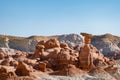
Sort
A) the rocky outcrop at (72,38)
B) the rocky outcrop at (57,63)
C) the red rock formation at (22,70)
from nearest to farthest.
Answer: the red rock formation at (22,70)
the rocky outcrop at (57,63)
the rocky outcrop at (72,38)

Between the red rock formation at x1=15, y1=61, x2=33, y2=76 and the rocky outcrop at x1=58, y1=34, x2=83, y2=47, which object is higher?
the rocky outcrop at x1=58, y1=34, x2=83, y2=47

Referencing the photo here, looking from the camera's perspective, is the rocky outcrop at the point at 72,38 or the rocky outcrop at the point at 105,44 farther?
the rocky outcrop at the point at 72,38

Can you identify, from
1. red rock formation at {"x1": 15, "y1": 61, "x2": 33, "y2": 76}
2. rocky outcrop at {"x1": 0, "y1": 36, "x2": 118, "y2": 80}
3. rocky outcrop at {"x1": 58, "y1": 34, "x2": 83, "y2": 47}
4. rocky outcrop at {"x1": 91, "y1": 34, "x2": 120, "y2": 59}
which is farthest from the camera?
rocky outcrop at {"x1": 58, "y1": 34, "x2": 83, "y2": 47}

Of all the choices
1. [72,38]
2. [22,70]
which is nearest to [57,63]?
[22,70]

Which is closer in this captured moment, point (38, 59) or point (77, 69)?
point (77, 69)

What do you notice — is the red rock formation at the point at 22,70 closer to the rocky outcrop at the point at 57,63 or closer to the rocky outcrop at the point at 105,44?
the rocky outcrop at the point at 57,63

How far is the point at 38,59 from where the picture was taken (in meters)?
51.0

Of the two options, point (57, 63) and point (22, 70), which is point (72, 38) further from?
point (22, 70)

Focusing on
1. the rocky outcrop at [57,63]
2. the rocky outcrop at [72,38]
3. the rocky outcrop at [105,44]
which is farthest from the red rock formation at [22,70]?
the rocky outcrop at [72,38]

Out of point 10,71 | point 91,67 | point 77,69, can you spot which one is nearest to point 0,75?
point 10,71

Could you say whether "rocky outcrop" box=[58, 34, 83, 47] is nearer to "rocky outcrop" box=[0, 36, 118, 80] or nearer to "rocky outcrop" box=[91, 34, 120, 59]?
"rocky outcrop" box=[91, 34, 120, 59]

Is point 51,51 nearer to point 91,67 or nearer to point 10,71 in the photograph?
point 91,67

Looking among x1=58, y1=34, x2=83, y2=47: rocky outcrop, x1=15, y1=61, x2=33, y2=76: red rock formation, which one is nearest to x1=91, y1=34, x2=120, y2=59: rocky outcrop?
x1=58, y1=34, x2=83, y2=47: rocky outcrop

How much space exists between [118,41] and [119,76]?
105028 mm
